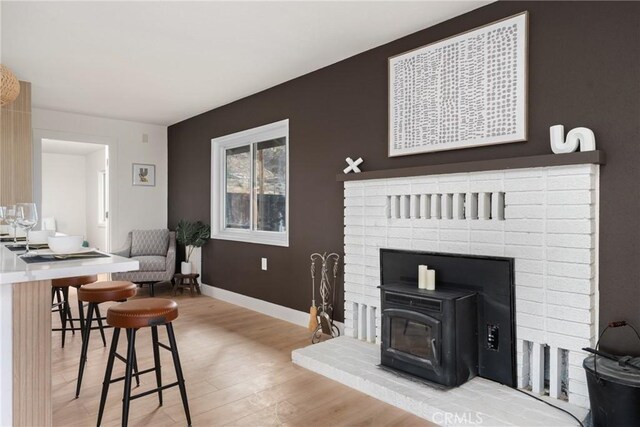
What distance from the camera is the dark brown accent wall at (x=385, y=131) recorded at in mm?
2090

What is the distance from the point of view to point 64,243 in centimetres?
198

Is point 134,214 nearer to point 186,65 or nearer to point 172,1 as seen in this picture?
point 186,65

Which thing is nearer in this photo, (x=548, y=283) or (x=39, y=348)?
(x=39, y=348)

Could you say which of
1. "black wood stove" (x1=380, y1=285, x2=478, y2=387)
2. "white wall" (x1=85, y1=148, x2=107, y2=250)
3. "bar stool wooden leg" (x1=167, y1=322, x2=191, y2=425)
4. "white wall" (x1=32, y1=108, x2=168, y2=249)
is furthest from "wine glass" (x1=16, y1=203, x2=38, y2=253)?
"white wall" (x1=85, y1=148, x2=107, y2=250)

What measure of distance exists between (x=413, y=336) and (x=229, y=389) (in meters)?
1.22

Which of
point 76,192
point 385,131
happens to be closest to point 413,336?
point 385,131

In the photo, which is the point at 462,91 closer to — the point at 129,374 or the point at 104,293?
the point at 129,374

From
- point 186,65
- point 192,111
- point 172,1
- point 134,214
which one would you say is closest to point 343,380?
point 172,1

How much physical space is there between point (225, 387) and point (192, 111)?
3914 millimetres

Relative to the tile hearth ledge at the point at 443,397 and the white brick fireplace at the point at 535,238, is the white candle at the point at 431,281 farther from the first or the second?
the tile hearth ledge at the point at 443,397

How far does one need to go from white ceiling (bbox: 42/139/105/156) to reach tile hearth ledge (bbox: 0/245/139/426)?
6.39m

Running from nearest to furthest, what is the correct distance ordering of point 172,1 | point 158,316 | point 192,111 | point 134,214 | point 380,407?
point 158,316 → point 380,407 → point 172,1 → point 192,111 → point 134,214

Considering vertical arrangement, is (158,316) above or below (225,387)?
above

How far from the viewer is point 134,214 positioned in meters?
5.99
